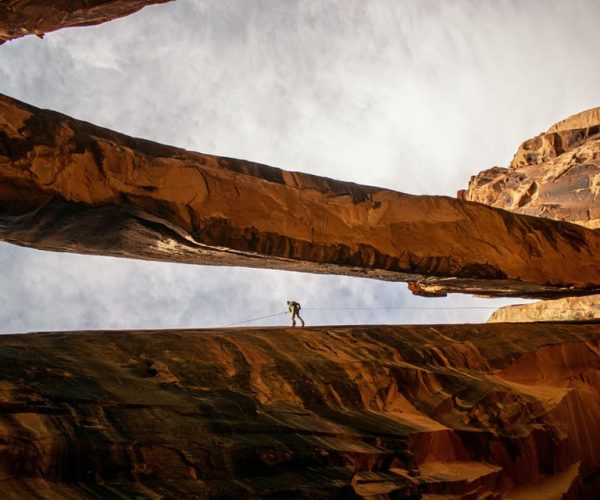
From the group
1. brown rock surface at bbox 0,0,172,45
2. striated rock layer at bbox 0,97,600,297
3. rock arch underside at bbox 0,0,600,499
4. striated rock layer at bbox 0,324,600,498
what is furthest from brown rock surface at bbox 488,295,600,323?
brown rock surface at bbox 0,0,172,45

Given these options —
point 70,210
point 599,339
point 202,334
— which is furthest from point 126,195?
point 599,339

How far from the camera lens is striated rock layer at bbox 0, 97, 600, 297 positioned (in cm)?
529

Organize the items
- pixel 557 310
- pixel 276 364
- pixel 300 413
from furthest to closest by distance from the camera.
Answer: pixel 557 310
pixel 276 364
pixel 300 413

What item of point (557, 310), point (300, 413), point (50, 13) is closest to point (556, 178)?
point (557, 310)

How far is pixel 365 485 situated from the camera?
4.68m

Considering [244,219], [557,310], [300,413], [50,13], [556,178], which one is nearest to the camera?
[300,413]

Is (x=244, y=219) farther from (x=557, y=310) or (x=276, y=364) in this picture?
(x=557, y=310)

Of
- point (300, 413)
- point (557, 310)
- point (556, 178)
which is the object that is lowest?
point (300, 413)

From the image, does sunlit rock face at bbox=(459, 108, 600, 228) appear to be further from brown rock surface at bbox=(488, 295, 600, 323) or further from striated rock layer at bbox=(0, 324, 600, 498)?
striated rock layer at bbox=(0, 324, 600, 498)

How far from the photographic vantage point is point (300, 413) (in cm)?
535

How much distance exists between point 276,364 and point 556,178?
1141 cm

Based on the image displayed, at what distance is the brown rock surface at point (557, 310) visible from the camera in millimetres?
13492

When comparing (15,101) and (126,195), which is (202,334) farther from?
(15,101)

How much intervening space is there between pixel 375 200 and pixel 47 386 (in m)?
4.43
